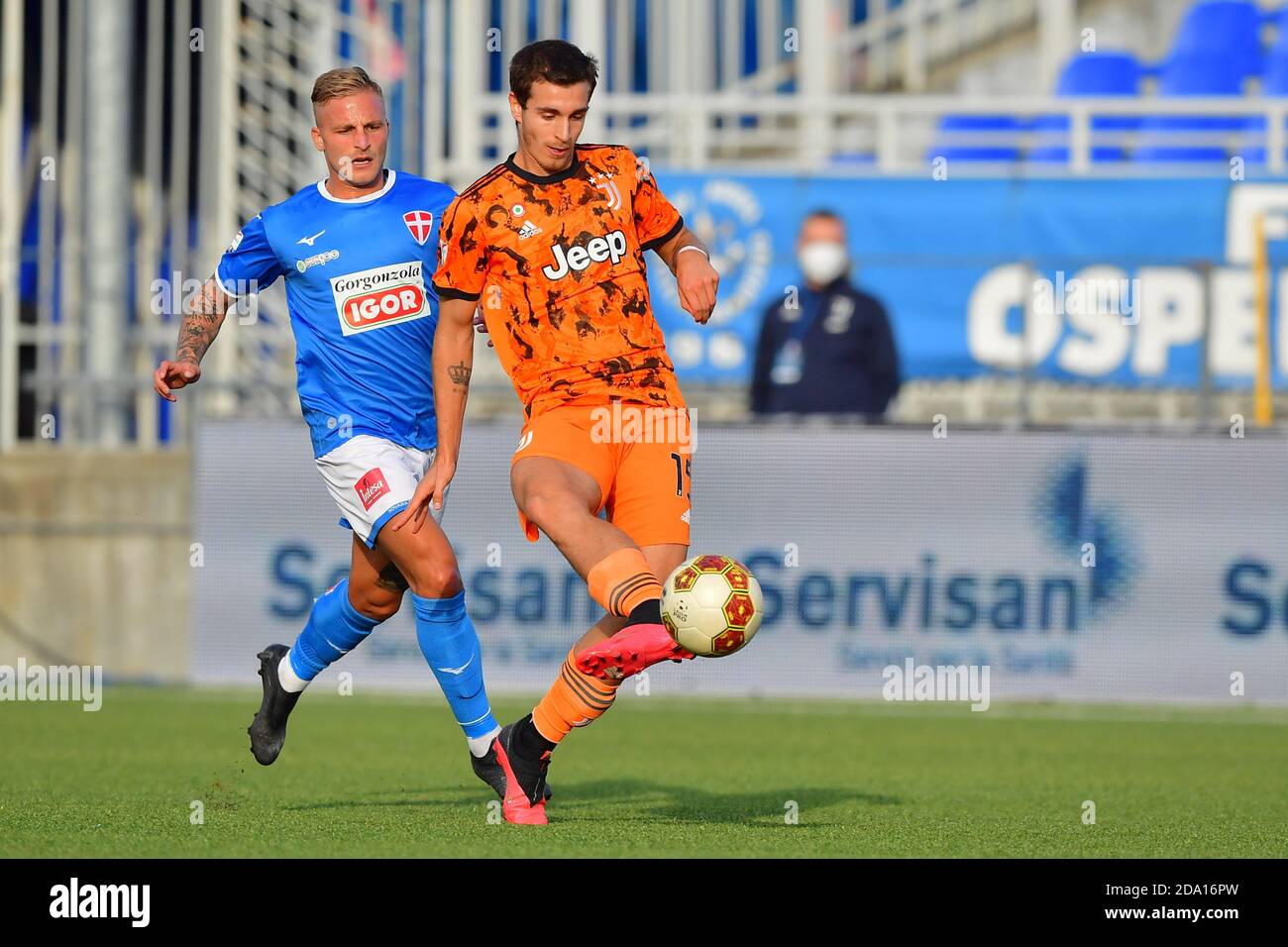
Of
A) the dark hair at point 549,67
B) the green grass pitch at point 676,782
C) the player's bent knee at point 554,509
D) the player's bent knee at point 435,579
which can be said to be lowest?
the green grass pitch at point 676,782

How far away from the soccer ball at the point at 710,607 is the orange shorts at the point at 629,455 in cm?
46

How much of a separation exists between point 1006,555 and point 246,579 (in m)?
4.60

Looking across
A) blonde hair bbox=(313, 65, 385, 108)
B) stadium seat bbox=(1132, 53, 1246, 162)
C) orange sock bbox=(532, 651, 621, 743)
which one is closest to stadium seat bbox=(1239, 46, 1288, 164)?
stadium seat bbox=(1132, 53, 1246, 162)

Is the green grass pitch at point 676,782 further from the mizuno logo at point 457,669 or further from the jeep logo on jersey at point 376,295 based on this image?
the jeep logo on jersey at point 376,295

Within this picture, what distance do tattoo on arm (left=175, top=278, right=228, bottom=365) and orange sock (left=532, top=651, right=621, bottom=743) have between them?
5.96 feet

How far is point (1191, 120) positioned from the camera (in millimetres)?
16328

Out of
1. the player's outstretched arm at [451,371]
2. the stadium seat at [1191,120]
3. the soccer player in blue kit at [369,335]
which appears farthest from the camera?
the stadium seat at [1191,120]

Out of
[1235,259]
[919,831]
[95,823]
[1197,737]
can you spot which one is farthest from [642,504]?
[1235,259]

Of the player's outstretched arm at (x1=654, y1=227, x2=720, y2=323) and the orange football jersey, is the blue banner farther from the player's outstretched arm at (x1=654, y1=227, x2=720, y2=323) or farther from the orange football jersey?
the orange football jersey

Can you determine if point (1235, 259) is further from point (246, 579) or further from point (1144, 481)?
point (246, 579)

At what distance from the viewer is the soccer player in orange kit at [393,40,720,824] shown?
21.1 ft

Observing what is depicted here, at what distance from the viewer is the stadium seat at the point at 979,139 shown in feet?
52.8

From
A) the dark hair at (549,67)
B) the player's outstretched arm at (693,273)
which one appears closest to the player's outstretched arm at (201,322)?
the dark hair at (549,67)

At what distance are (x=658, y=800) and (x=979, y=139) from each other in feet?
32.3
